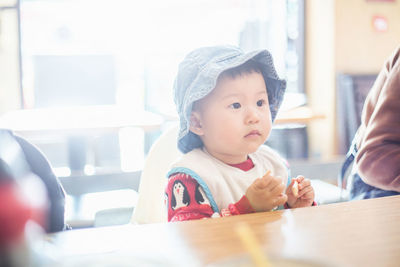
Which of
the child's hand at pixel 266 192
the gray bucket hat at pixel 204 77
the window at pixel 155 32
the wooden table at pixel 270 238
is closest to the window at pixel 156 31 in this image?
the window at pixel 155 32

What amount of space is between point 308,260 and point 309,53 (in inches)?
199

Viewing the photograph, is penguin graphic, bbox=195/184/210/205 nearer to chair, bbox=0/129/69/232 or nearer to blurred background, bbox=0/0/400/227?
chair, bbox=0/129/69/232

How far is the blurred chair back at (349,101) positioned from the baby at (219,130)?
3491 millimetres

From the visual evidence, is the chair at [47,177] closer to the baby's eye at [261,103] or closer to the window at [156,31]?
the baby's eye at [261,103]

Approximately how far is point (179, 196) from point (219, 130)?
0.20 meters

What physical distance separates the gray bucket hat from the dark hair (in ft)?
0.04

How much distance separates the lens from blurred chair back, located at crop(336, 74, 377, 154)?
15.2 ft

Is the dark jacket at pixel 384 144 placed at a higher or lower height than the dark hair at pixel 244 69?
lower

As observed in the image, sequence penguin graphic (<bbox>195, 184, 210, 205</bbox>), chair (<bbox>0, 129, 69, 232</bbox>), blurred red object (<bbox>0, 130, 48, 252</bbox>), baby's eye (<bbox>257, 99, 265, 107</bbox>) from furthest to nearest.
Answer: baby's eye (<bbox>257, 99, 265, 107</bbox>), penguin graphic (<bbox>195, 184, 210, 205</bbox>), chair (<bbox>0, 129, 69, 232</bbox>), blurred red object (<bbox>0, 130, 48, 252</bbox>)

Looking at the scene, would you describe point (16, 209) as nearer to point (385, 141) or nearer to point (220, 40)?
point (385, 141)

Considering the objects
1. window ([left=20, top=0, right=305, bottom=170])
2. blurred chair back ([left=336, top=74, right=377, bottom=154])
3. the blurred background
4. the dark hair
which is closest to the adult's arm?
the dark hair

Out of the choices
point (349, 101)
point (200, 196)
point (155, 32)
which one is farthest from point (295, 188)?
point (155, 32)

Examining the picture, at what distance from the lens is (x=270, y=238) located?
692 mm

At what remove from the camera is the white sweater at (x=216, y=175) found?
1204 mm
